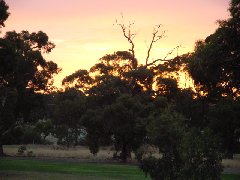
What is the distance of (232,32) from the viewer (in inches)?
1192

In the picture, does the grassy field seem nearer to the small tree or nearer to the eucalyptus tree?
the eucalyptus tree

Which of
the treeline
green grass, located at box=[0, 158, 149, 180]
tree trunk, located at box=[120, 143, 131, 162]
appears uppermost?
the treeline

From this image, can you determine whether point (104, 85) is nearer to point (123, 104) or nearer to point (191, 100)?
point (123, 104)

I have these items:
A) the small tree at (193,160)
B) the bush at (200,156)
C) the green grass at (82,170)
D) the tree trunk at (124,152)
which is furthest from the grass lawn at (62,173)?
the bush at (200,156)

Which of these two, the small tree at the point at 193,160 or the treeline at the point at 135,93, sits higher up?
the treeline at the point at 135,93

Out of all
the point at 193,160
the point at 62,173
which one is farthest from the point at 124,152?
the point at 193,160

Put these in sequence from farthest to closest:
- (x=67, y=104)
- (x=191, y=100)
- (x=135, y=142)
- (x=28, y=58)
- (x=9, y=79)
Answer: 1. (x=67, y=104)
2. (x=191, y=100)
3. (x=135, y=142)
4. (x=28, y=58)
5. (x=9, y=79)

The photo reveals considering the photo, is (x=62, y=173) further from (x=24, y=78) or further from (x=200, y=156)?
(x=200, y=156)

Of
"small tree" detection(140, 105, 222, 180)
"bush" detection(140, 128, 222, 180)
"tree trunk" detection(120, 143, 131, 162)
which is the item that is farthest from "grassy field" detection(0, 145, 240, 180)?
"bush" detection(140, 128, 222, 180)

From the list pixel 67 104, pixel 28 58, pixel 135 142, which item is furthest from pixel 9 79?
pixel 67 104

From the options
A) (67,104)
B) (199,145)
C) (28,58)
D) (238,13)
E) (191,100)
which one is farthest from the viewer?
Answer: (67,104)

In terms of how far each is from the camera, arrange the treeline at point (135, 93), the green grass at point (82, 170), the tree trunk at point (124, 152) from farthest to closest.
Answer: the tree trunk at point (124, 152) → the green grass at point (82, 170) → the treeline at point (135, 93)

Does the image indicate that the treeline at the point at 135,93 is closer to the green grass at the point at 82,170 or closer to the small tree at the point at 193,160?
the green grass at the point at 82,170

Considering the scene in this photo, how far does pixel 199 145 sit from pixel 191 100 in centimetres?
5167
